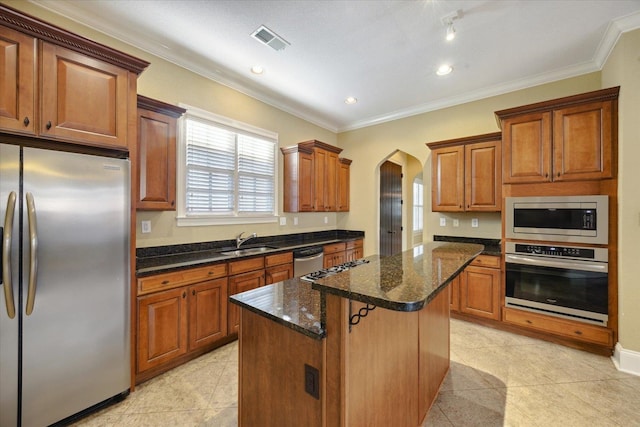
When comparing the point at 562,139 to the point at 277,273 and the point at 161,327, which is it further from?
the point at 161,327

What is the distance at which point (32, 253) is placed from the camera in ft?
5.23

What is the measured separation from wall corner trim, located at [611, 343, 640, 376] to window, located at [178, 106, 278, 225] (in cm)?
403

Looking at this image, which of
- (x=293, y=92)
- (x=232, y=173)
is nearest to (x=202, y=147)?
(x=232, y=173)

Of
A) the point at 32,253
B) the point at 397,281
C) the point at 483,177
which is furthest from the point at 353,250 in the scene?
the point at 32,253

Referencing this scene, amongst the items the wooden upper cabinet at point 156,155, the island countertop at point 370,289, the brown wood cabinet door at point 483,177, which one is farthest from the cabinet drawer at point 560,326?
the wooden upper cabinet at point 156,155

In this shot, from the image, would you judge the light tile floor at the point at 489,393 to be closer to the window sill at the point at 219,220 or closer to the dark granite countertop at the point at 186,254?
the dark granite countertop at the point at 186,254

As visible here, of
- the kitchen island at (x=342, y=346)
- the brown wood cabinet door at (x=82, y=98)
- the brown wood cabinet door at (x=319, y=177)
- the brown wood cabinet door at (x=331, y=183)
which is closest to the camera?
the kitchen island at (x=342, y=346)

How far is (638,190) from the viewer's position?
7.86ft

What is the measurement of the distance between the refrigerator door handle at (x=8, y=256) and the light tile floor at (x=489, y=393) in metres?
0.95

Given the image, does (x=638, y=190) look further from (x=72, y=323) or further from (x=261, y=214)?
(x=72, y=323)

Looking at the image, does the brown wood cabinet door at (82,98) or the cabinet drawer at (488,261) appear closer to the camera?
the brown wood cabinet door at (82,98)

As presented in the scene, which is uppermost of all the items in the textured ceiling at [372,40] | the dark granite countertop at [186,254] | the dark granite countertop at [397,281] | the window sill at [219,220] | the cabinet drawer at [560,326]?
the textured ceiling at [372,40]

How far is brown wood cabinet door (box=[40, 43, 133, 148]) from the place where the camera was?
1.75 m

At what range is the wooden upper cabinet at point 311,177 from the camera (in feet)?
13.6
